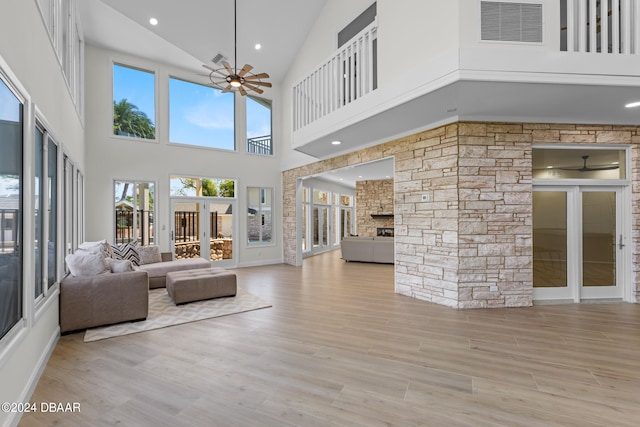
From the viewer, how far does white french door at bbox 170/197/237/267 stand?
298 inches

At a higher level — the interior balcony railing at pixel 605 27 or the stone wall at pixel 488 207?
the interior balcony railing at pixel 605 27

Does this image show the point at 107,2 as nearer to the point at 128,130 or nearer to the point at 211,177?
the point at 128,130

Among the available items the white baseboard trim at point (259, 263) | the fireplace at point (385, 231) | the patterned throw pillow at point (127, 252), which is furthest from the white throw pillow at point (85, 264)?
the fireplace at point (385, 231)

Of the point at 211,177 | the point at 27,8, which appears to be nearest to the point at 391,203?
the point at 211,177

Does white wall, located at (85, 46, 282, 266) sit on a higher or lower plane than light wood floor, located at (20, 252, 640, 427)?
higher

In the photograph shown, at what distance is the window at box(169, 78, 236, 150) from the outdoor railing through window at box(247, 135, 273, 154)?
46cm

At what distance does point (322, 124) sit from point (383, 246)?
4.65 m

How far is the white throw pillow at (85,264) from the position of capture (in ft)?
12.1

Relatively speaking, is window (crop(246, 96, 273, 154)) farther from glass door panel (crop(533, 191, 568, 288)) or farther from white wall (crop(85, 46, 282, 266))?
glass door panel (crop(533, 191, 568, 288))

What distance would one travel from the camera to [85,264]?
3.71 meters

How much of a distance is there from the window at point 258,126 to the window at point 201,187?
45.6 inches

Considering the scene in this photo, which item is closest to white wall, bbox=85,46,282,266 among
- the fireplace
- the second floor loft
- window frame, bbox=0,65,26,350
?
the second floor loft

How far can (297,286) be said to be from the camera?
235 inches
